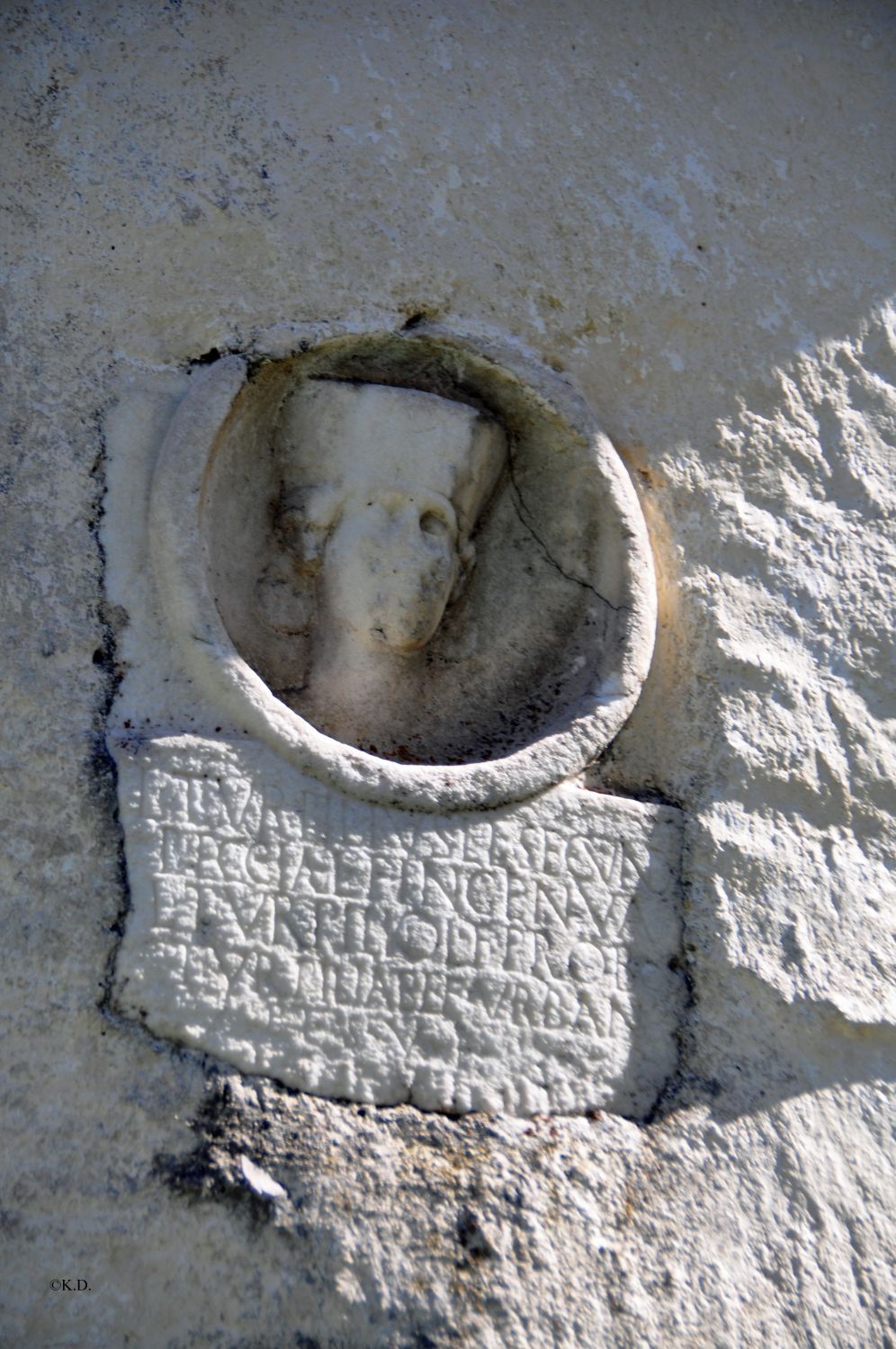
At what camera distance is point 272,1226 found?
6.73 feet

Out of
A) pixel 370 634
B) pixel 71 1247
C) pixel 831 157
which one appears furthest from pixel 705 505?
pixel 71 1247

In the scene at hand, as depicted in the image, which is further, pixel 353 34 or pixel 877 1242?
pixel 353 34

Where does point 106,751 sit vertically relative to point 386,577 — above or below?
below

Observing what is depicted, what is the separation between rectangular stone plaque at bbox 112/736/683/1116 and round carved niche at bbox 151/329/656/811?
0.17 metres

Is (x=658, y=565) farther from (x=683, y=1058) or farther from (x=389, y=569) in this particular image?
(x=683, y=1058)

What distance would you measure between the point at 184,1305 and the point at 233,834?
67 cm

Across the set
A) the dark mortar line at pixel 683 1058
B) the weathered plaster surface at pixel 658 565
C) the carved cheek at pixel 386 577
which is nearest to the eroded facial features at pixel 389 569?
the carved cheek at pixel 386 577

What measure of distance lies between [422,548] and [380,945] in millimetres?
696

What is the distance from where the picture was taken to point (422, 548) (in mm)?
2494

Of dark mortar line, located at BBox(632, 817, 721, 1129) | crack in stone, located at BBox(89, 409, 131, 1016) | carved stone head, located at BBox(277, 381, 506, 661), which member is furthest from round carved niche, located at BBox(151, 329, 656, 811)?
dark mortar line, located at BBox(632, 817, 721, 1129)

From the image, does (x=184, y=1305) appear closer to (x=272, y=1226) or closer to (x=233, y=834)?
(x=272, y=1226)

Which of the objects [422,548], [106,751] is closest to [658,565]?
[422,548]

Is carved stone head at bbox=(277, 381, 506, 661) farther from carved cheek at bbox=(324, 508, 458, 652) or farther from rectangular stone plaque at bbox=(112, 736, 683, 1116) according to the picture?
rectangular stone plaque at bbox=(112, 736, 683, 1116)

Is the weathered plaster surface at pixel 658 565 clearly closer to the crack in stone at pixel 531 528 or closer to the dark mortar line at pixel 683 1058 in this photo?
the dark mortar line at pixel 683 1058
